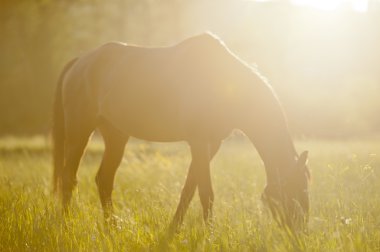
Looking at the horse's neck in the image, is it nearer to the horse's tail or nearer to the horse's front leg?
the horse's front leg

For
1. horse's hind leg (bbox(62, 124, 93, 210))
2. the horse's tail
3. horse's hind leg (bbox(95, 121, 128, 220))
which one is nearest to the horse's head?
horse's hind leg (bbox(95, 121, 128, 220))

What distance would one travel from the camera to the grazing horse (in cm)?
509

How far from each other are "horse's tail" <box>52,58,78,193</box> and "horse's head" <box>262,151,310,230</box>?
350 centimetres

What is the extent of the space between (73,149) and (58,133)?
477mm

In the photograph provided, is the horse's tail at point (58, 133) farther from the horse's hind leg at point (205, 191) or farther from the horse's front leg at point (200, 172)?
the horse's hind leg at point (205, 191)

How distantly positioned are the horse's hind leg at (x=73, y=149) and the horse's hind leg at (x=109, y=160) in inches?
Result: 11.9

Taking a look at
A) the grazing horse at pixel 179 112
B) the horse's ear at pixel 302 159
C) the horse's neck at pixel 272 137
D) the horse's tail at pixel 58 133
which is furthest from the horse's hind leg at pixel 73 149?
the horse's ear at pixel 302 159

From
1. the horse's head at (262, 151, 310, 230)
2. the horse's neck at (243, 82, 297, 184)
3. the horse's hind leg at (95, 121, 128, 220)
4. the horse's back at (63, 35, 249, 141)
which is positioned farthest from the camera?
the horse's hind leg at (95, 121, 128, 220)

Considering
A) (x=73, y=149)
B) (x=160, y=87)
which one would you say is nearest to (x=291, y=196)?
(x=160, y=87)

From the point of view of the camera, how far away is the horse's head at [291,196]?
14.8 feet

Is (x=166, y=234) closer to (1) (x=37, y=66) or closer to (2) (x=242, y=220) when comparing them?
(2) (x=242, y=220)

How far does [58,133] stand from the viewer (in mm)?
7527

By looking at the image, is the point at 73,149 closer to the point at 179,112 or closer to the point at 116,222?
the point at 179,112

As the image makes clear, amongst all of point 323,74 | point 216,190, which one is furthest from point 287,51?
point 216,190
